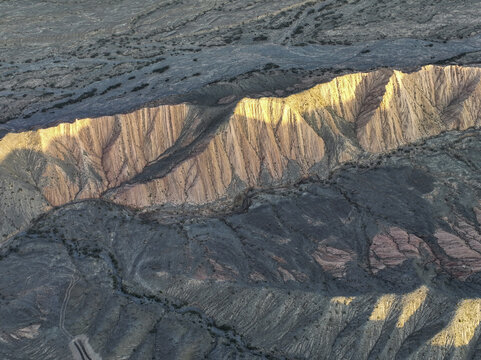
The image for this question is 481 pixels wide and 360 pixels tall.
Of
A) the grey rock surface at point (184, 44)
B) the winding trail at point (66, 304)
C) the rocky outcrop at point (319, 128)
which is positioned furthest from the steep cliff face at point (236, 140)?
the winding trail at point (66, 304)

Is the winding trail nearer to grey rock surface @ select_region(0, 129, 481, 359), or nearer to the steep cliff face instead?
grey rock surface @ select_region(0, 129, 481, 359)

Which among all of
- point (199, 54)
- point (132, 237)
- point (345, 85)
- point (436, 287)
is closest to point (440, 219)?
point (436, 287)

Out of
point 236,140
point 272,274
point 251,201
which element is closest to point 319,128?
point 236,140

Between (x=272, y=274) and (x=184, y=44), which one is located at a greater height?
(x=184, y=44)

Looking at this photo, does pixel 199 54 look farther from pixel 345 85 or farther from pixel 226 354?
pixel 226 354

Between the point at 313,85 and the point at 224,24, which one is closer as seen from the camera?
the point at 313,85

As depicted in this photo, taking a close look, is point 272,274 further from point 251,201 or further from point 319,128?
point 319,128

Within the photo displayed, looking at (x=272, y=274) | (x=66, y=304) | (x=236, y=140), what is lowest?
(x=66, y=304)
